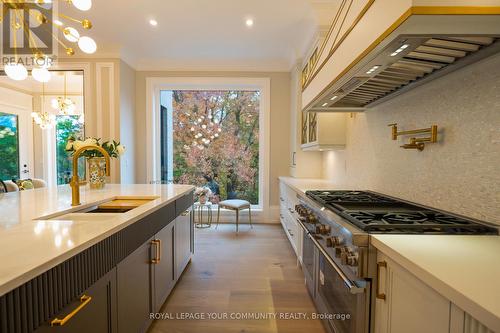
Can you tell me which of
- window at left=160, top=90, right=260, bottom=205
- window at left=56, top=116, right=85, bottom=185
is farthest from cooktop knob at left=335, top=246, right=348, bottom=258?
window at left=56, top=116, right=85, bottom=185

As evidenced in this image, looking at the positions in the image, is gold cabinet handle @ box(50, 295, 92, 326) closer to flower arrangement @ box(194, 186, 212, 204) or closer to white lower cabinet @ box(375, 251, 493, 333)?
white lower cabinet @ box(375, 251, 493, 333)

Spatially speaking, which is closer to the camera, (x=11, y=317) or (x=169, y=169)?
(x=11, y=317)

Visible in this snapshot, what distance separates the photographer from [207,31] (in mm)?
3549

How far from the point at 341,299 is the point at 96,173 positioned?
95.1 inches

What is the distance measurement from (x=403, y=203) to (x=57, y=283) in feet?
6.11

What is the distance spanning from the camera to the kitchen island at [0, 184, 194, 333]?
74 centimetres

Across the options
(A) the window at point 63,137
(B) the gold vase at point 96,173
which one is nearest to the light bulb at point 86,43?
(B) the gold vase at point 96,173

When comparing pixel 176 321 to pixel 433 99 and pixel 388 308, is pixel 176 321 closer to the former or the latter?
pixel 388 308

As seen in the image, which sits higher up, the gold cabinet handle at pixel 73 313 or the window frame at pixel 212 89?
the window frame at pixel 212 89

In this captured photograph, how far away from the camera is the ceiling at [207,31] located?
297cm

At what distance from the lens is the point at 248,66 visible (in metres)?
4.51

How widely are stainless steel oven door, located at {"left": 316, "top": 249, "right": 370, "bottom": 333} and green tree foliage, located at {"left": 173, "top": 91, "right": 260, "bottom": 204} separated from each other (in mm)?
3155

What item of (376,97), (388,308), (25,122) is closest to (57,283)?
(388,308)

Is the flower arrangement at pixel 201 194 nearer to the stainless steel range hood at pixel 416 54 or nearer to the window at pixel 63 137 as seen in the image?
the stainless steel range hood at pixel 416 54
